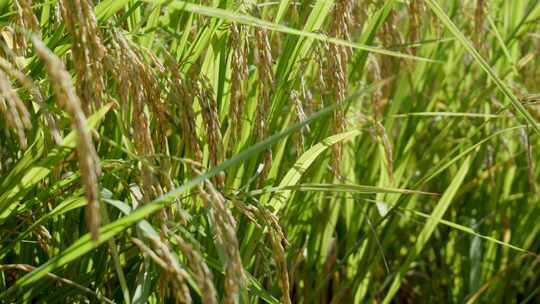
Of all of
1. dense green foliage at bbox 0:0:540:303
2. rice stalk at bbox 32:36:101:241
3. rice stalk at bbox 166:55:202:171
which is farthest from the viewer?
rice stalk at bbox 166:55:202:171

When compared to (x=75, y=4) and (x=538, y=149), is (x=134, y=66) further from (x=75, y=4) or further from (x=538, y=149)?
(x=538, y=149)

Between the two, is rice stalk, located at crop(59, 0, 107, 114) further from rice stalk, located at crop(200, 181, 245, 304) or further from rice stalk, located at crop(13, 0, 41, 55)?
rice stalk, located at crop(200, 181, 245, 304)

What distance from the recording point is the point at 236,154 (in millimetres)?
1568

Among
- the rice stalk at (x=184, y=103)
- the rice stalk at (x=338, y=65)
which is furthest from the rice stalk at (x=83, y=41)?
the rice stalk at (x=338, y=65)

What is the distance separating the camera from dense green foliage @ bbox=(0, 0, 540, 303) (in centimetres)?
112

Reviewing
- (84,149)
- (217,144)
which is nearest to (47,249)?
(217,144)

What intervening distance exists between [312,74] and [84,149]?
1.34 metres

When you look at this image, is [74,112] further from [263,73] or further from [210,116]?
[263,73]

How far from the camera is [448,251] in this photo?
2.45m

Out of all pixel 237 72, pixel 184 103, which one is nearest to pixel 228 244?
pixel 184 103

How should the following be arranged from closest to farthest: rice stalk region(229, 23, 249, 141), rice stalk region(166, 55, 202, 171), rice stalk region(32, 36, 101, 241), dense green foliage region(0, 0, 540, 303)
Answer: rice stalk region(32, 36, 101, 241), dense green foliage region(0, 0, 540, 303), rice stalk region(166, 55, 202, 171), rice stalk region(229, 23, 249, 141)

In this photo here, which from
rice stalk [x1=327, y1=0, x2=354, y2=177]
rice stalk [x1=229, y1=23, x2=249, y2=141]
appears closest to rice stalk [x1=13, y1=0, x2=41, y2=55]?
rice stalk [x1=229, y1=23, x2=249, y2=141]

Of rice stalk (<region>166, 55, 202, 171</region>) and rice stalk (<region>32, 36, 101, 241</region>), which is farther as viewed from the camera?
rice stalk (<region>166, 55, 202, 171</region>)

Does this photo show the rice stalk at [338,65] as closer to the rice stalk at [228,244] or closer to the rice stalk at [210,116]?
the rice stalk at [210,116]
